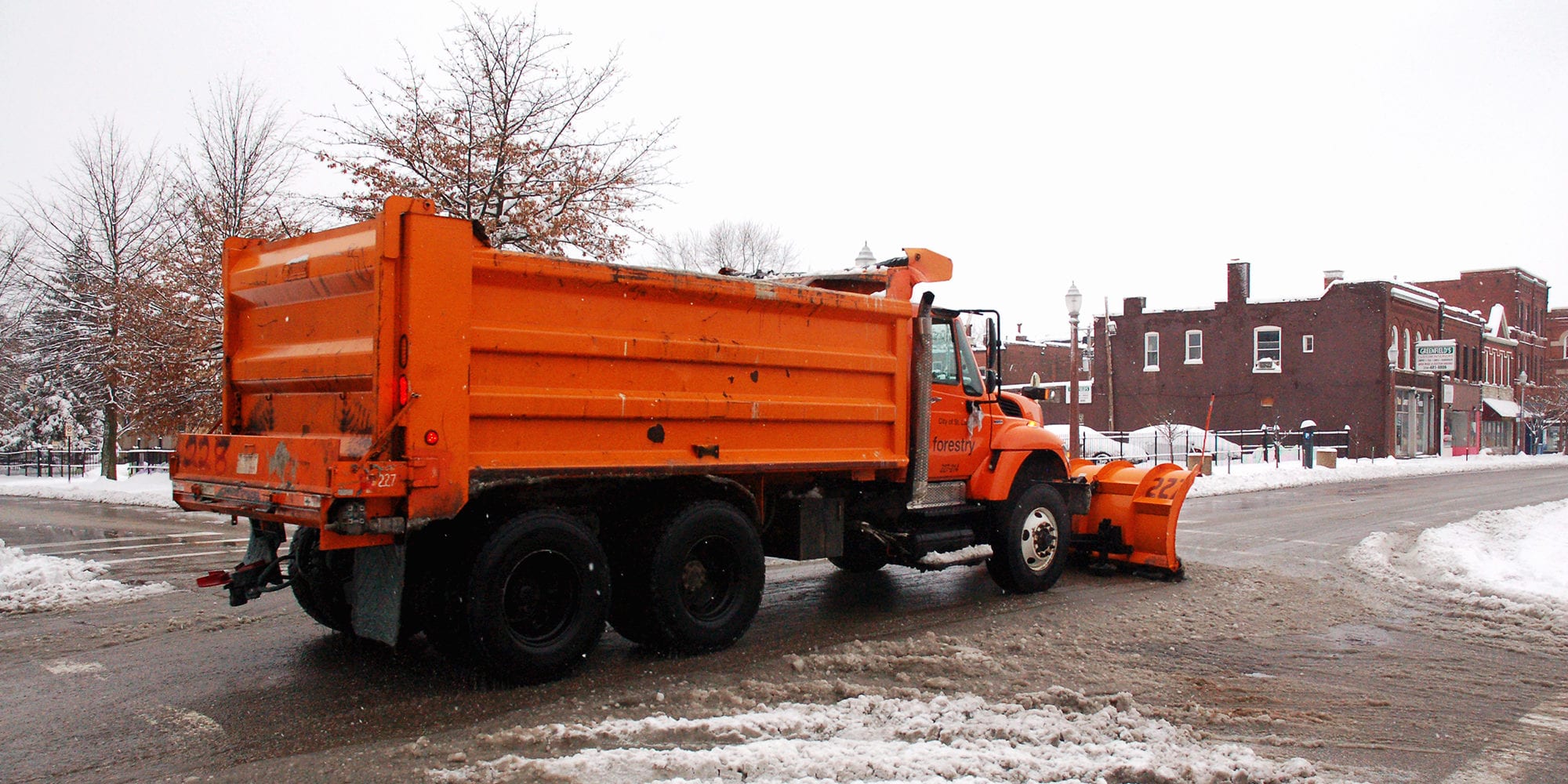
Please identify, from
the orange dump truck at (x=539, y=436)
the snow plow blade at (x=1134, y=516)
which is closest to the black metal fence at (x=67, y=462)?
the orange dump truck at (x=539, y=436)

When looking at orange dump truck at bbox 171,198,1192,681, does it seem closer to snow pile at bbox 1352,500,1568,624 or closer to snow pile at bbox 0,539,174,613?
snow pile at bbox 0,539,174,613

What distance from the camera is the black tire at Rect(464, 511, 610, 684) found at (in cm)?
559

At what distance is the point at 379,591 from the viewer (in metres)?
5.63

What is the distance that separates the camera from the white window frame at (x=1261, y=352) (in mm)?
47500

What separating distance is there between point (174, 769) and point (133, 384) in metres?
20.6

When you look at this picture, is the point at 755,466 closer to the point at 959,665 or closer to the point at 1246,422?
the point at 959,665

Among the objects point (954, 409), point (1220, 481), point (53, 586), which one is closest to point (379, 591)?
point (954, 409)

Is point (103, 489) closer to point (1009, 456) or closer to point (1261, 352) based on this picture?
point (1009, 456)

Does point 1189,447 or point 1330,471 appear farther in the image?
point 1189,447

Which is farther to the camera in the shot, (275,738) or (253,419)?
(253,419)

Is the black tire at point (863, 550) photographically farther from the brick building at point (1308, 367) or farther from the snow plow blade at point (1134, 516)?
the brick building at point (1308, 367)

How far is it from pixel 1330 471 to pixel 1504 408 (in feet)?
116

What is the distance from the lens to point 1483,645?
730 centimetres

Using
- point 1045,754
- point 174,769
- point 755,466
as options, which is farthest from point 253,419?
point 1045,754
